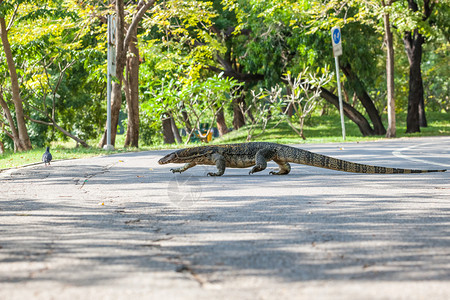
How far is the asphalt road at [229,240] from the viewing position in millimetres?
3488

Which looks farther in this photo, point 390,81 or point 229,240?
point 390,81

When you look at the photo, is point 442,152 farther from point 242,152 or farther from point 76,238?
point 76,238

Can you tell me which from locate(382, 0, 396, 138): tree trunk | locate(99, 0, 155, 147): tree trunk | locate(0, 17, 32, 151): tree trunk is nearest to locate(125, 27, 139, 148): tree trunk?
locate(99, 0, 155, 147): tree trunk

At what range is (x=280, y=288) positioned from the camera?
11.2 feet

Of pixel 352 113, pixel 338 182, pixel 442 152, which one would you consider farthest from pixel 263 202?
pixel 352 113

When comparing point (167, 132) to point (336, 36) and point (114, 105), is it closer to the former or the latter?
point (114, 105)

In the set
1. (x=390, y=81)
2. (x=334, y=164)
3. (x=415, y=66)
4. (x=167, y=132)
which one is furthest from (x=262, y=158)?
(x=167, y=132)

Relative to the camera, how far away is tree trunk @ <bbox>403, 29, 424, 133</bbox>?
98.2 ft

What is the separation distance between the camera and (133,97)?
2623cm

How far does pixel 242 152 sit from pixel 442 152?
7929 mm

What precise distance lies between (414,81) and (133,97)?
1362cm

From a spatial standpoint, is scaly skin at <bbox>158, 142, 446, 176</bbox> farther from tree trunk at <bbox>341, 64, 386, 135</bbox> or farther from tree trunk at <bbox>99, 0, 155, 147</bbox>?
tree trunk at <bbox>341, 64, 386, 135</bbox>

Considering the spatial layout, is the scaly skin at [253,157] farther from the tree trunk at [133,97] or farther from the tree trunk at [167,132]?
the tree trunk at [167,132]

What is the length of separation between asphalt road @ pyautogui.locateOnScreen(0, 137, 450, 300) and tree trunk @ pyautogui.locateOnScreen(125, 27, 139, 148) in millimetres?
15630
